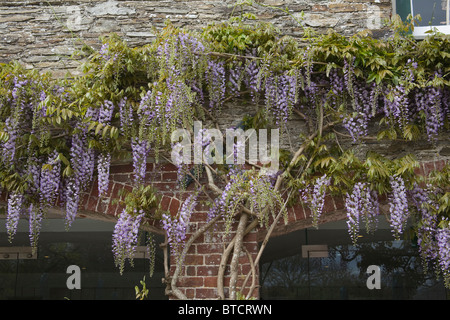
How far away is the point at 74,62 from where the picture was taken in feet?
15.6

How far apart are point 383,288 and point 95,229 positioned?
11.4ft

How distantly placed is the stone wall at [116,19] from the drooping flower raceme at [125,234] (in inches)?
55.3

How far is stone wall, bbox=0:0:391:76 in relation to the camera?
15.5 ft

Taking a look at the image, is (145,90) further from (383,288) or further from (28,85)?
(383,288)

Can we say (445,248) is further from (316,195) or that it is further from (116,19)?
(116,19)

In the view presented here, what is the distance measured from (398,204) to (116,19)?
2.67 m

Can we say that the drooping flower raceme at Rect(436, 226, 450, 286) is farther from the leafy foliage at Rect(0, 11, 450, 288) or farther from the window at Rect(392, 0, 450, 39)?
the window at Rect(392, 0, 450, 39)

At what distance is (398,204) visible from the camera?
4141 millimetres

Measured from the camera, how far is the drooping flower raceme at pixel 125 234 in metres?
4.13

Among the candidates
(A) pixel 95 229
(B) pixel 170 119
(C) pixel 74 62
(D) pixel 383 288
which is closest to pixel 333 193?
(B) pixel 170 119

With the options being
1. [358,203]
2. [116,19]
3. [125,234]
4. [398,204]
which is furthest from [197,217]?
[116,19]

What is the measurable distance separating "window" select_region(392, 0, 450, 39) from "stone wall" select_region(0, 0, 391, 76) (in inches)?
4.3

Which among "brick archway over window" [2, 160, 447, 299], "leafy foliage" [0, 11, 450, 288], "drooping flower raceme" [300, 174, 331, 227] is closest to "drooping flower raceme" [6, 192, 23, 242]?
"leafy foliage" [0, 11, 450, 288]
